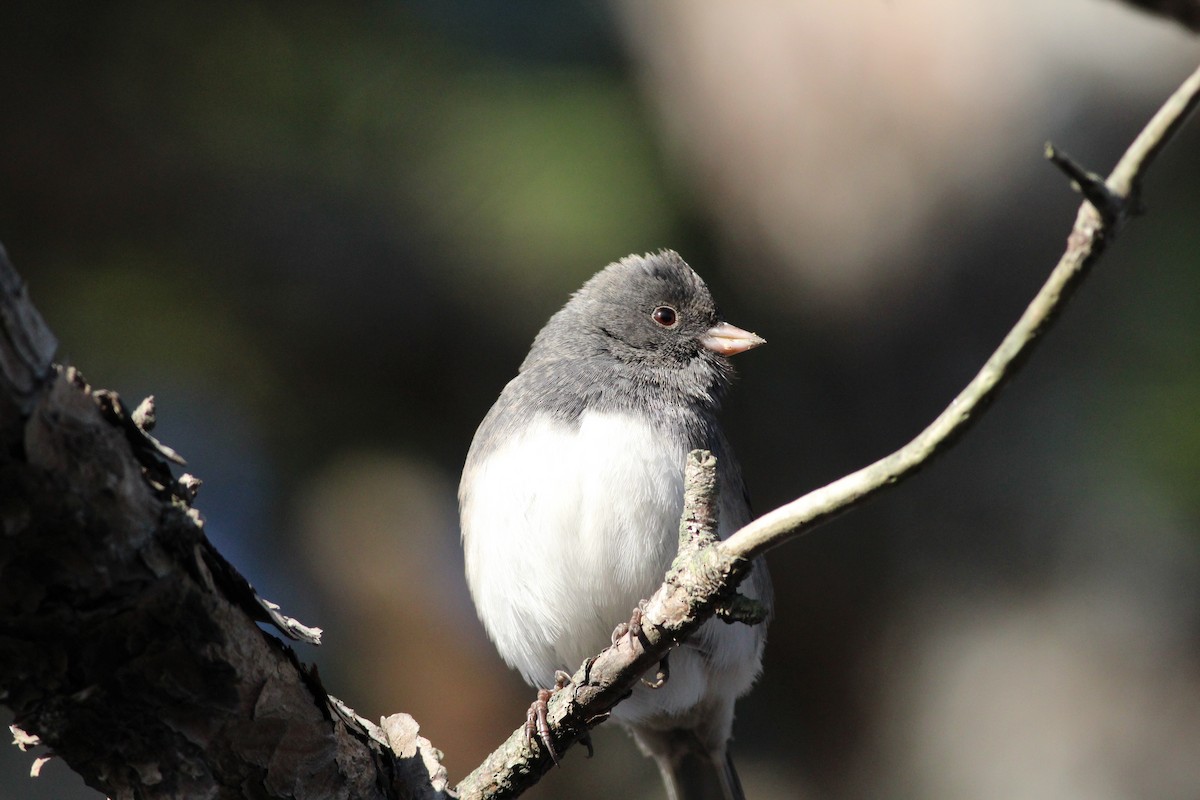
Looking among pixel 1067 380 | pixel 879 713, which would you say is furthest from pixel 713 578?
pixel 1067 380

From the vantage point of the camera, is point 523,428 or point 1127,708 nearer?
point 523,428

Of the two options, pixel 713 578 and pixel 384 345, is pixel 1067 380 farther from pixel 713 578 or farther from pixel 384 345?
pixel 713 578

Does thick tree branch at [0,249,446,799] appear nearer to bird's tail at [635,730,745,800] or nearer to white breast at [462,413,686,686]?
white breast at [462,413,686,686]

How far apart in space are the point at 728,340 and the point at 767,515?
62.8 inches

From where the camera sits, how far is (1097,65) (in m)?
→ 4.55

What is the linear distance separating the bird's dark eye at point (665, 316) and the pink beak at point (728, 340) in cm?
10

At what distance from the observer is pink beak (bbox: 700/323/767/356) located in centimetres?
295

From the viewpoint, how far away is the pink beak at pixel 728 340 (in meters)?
2.95

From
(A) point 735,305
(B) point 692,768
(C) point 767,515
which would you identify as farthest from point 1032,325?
(A) point 735,305

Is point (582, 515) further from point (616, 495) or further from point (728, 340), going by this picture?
point (728, 340)

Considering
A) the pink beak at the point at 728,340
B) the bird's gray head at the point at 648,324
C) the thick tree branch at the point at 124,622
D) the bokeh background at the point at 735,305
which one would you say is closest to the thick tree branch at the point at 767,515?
the thick tree branch at the point at 124,622

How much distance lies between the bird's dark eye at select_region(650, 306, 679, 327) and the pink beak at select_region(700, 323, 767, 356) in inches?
3.8

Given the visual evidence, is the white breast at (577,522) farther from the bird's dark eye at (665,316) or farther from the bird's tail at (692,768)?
the bird's tail at (692,768)

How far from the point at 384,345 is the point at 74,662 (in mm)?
3069
